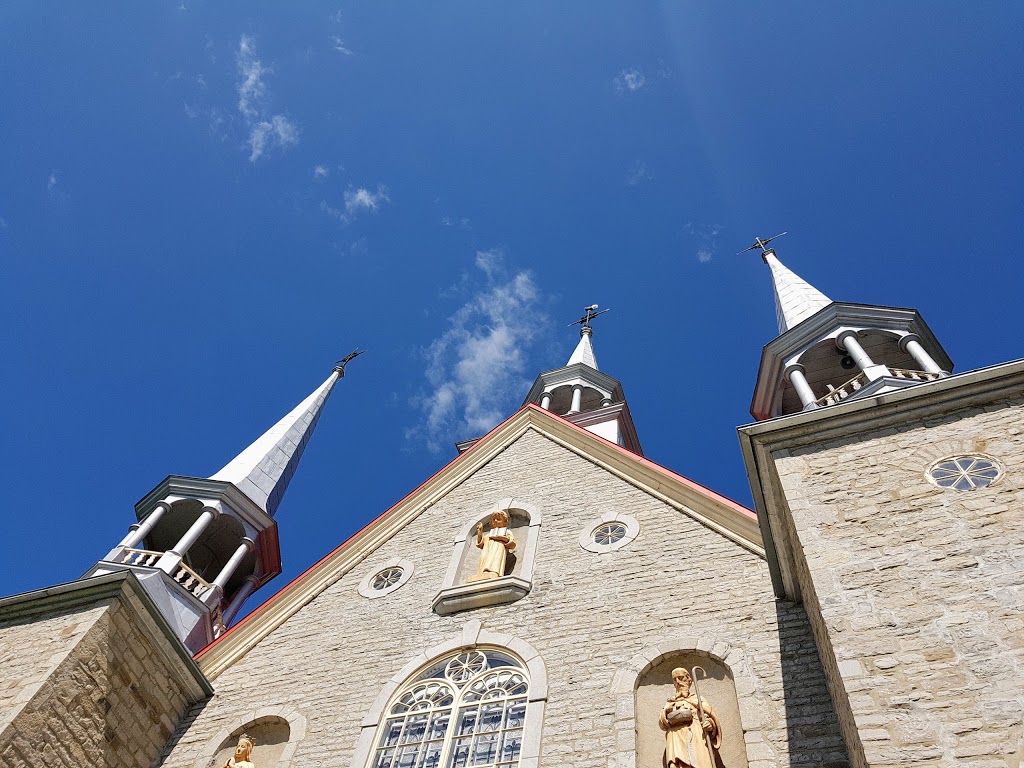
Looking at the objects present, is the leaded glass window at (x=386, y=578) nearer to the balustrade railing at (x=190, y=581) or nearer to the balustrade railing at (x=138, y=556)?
the balustrade railing at (x=190, y=581)

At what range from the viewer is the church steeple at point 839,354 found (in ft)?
44.6

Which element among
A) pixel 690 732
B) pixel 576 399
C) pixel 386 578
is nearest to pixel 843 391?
pixel 690 732

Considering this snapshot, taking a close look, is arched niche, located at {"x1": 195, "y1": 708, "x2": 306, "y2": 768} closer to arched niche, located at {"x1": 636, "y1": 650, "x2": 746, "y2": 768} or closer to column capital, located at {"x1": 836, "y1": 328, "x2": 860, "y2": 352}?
arched niche, located at {"x1": 636, "y1": 650, "x2": 746, "y2": 768}

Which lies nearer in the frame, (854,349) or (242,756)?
(242,756)

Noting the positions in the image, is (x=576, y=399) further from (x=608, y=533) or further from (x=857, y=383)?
(x=608, y=533)

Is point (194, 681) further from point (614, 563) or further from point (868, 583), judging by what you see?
point (868, 583)

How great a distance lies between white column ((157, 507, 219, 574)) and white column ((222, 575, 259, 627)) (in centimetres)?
149

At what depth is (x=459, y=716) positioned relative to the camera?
902 cm

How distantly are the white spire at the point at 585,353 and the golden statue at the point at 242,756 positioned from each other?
606 inches

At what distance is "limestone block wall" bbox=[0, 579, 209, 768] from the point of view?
27.7 feet

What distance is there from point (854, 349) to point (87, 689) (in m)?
11.4

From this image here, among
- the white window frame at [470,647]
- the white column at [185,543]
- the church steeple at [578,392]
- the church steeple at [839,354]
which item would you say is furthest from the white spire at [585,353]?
the white window frame at [470,647]

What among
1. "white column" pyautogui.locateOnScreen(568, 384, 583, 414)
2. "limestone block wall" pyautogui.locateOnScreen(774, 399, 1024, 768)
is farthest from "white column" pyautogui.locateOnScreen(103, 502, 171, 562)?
"limestone block wall" pyautogui.locateOnScreen(774, 399, 1024, 768)

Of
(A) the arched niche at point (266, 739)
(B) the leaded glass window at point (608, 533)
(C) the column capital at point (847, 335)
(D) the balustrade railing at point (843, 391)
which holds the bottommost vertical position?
(A) the arched niche at point (266, 739)
